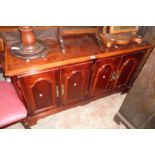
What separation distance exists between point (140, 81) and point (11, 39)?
141cm

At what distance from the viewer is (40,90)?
1358 millimetres

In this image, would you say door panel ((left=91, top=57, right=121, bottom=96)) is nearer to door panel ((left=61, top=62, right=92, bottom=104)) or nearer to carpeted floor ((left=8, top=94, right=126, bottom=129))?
door panel ((left=61, top=62, right=92, bottom=104))

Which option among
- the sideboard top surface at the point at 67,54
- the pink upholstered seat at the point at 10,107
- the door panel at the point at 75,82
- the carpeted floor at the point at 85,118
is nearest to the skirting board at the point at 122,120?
the carpeted floor at the point at 85,118

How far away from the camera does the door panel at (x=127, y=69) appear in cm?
165

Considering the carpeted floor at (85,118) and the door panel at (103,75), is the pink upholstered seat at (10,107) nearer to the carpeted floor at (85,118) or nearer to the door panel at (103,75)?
the carpeted floor at (85,118)

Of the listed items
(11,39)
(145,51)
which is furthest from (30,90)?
(145,51)

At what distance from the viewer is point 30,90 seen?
4.19 feet

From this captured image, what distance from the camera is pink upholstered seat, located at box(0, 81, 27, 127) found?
1105 mm

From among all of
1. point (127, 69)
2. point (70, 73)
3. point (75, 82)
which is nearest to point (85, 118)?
point (75, 82)

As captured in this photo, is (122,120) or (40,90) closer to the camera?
(40,90)

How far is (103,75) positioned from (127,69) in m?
0.39

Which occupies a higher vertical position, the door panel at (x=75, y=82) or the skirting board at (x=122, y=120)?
the door panel at (x=75, y=82)

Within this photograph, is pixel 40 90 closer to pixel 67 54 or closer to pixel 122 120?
pixel 67 54
